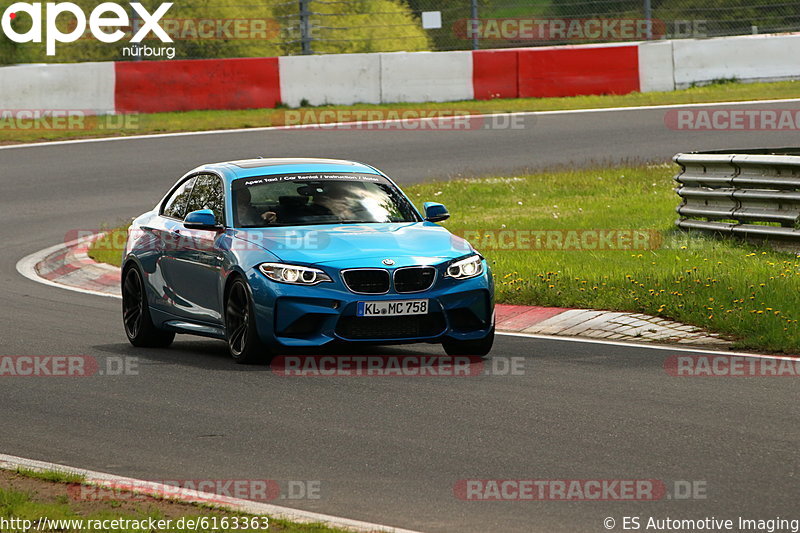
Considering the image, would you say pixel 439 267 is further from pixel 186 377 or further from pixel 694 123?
pixel 694 123

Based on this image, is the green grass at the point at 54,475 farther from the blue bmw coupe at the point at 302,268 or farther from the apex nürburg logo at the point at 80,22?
the apex nürburg logo at the point at 80,22

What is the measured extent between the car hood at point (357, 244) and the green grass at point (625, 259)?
8.11ft

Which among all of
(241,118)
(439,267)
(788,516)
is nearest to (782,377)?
(439,267)

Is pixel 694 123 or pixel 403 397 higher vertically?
pixel 694 123

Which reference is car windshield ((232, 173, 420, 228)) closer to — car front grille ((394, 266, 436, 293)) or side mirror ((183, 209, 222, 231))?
side mirror ((183, 209, 222, 231))

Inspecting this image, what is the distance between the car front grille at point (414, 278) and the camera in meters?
10.1

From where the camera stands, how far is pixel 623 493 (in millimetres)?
6566

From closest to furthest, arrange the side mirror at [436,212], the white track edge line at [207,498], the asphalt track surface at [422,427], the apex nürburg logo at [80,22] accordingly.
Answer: the white track edge line at [207,498], the asphalt track surface at [422,427], the side mirror at [436,212], the apex nürburg logo at [80,22]

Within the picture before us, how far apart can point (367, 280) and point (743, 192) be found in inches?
262

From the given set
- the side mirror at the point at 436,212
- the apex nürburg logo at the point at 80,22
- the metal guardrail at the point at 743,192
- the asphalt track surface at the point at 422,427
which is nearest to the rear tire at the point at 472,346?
the asphalt track surface at the point at 422,427

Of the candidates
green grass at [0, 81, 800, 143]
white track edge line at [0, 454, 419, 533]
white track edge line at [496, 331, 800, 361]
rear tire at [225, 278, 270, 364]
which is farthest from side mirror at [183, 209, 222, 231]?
green grass at [0, 81, 800, 143]

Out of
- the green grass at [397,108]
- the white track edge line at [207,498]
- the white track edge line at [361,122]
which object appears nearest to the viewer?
the white track edge line at [207,498]

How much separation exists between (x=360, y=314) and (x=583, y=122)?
17.6 meters

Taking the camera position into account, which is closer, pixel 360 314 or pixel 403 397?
pixel 403 397
